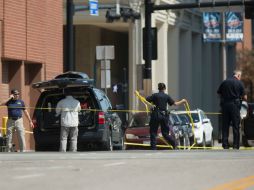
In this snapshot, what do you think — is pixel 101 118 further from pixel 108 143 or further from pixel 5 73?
pixel 5 73

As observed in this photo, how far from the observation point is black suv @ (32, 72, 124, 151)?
71.9ft

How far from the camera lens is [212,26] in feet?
155

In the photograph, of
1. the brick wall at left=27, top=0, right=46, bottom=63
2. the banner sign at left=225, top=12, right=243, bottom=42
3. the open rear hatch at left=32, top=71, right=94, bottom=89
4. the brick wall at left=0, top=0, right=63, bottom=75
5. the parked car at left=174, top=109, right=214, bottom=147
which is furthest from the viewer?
the banner sign at left=225, top=12, right=243, bottom=42

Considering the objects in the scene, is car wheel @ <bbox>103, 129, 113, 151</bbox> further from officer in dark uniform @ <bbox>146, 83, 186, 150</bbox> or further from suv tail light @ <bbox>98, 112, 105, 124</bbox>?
officer in dark uniform @ <bbox>146, 83, 186, 150</bbox>

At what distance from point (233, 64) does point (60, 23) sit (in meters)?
36.6

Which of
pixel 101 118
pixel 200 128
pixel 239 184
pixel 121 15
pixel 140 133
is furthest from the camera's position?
pixel 121 15

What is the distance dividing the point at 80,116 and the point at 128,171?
810 cm

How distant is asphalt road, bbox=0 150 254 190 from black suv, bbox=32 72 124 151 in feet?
9.86

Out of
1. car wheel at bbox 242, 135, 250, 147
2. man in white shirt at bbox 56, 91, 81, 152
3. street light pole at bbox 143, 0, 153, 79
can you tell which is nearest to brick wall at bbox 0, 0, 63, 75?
street light pole at bbox 143, 0, 153, 79

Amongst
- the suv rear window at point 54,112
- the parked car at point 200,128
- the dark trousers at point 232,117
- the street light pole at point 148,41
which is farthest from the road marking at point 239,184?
the street light pole at point 148,41

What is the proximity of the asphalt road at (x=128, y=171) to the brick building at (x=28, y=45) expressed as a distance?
922 centimetres

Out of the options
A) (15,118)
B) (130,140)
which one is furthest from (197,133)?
(15,118)

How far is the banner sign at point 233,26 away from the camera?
47.7 metres

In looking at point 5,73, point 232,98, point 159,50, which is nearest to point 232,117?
point 232,98
